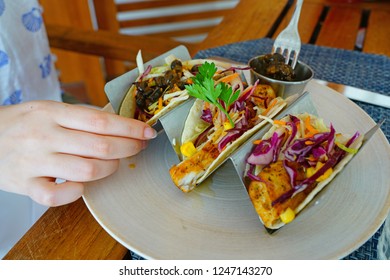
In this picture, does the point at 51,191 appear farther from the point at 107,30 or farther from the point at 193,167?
the point at 107,30

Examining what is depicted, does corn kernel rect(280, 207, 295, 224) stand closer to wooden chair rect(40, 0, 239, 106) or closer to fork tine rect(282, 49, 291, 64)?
fork tine rect(282, 49, 291, 64)

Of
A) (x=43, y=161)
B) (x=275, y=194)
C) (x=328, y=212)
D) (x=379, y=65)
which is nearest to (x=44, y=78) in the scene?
(x=43, y=161)

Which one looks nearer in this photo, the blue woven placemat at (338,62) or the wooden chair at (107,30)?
the blue woven placemat at (338,62)

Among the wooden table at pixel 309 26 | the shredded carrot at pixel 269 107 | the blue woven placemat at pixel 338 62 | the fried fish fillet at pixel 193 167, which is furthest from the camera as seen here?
the wooden table at pixel 309 26

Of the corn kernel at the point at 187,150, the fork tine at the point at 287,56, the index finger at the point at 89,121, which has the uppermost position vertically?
the index finger at the point at 89,121

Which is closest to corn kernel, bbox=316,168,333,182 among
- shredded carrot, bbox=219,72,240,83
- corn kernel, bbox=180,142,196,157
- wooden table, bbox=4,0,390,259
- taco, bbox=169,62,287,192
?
taco, bbox=169,62,287,192

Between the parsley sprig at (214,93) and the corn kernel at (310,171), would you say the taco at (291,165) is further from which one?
the parsley sprig at (214,93)

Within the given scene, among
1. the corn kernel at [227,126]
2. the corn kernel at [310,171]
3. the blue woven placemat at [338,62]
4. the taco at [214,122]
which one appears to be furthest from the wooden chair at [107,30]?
the corn kernel at [310,171]
